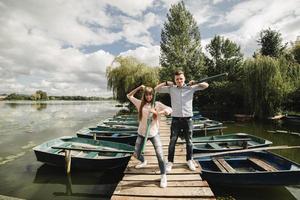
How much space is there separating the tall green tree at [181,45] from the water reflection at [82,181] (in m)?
20.7

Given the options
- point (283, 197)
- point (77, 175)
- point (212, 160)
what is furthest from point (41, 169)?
point (283, 197)

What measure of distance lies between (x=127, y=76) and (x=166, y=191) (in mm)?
24317

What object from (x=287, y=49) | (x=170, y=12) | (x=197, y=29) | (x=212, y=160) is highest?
(x=170, y=12)

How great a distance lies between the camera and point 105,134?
36.2ft

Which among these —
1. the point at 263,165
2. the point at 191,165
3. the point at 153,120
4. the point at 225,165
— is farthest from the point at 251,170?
the point at 153,120

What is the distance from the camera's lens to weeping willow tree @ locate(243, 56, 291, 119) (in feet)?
62.5

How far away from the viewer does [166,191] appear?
3.68 m

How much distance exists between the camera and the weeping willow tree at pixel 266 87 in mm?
19062

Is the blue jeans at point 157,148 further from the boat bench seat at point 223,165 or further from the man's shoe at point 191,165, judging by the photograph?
the boat bench seat at point 223,165

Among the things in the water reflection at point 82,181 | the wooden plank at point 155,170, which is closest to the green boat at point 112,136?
the water reflection at point 82,181

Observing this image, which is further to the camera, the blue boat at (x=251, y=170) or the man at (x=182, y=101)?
the blue boat at (x=251, y=170)

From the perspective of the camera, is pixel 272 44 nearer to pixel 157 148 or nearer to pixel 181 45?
pixel 181 45

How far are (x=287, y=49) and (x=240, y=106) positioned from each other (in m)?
10.5

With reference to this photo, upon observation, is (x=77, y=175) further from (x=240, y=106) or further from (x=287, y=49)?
(x=287, y=49)
